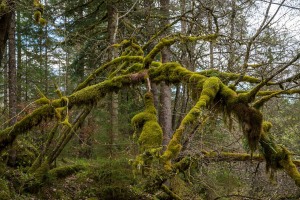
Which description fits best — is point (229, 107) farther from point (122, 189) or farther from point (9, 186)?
point (9, 186)

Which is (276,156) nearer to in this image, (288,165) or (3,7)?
(288,165)

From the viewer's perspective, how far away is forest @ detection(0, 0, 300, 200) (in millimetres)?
4805

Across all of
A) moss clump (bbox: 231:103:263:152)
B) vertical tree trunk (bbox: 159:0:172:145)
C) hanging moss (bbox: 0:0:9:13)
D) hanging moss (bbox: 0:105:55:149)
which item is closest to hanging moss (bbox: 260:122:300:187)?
moss clump (bbox: 231:103:263:152)

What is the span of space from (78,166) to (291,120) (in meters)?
8.51

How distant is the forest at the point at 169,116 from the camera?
4.80m

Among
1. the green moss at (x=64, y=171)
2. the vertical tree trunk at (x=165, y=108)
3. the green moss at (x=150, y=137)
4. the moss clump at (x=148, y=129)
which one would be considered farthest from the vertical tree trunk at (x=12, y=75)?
the green moss at (x=150, y=137)

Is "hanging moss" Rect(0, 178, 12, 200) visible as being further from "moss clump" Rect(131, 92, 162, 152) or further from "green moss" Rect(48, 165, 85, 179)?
"moss clump" Rect(131, 92, 162, 152)

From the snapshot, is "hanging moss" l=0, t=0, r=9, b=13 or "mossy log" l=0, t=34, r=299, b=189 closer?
"mossy log" l=0, t=34, r=299, b=189

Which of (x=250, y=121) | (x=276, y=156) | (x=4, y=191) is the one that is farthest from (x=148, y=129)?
(x=4, y=191)

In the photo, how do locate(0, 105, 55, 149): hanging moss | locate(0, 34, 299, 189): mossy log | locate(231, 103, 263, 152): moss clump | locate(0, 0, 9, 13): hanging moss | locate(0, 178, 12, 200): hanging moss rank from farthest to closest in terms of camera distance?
locate(0, 0, 9, 13): hanging moss, locate(0, 178, 12, 200): hanging moss, locate(0, 105, 55, 149): hanging moss, locate(231, 103, 263, 152): moss clump, locate(0, 34, 299, 189): mossy log

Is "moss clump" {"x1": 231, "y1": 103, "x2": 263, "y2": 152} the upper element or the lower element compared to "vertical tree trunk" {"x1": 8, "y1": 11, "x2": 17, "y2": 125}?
lower

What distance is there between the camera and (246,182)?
30.2 ft

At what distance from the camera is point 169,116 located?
1037cm

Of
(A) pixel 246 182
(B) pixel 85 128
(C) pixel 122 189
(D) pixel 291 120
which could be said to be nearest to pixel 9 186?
(C) pixel 122 189
